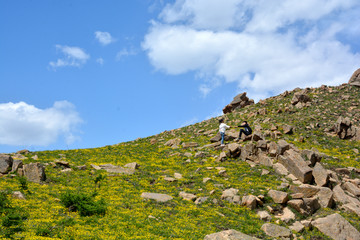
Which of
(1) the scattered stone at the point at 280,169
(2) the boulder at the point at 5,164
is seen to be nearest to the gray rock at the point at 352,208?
(1) the scattered stone at the point at 280,169

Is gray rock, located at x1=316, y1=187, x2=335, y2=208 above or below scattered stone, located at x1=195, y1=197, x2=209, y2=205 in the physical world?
below

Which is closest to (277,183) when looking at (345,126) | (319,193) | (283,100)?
(319,193)

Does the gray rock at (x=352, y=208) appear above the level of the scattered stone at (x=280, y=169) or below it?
below

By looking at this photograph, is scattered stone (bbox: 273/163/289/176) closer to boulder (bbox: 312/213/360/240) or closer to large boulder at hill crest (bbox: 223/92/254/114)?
boulder (bbox: 312/213/360/240)

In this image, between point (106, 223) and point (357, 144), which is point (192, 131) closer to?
point (357, 144)

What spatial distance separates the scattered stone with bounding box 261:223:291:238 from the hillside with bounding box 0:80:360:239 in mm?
338

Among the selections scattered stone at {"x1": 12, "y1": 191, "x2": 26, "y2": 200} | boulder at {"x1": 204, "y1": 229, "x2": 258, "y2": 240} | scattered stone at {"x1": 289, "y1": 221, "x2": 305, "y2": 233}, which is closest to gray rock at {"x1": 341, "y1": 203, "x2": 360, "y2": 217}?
scattered stone at {"x1": 289, "y1": 221, "x2": 305, "y2": 233}

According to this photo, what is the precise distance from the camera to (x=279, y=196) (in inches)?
792

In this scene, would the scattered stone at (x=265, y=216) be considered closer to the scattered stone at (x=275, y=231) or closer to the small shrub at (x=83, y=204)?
the scattered stone at (x=275, y=231)

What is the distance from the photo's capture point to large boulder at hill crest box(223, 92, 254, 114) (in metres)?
69.7

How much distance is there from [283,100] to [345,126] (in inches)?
907

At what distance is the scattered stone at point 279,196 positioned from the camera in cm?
1984

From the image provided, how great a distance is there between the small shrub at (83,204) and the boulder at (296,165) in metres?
17.9

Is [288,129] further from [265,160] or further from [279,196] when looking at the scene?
[279,196]
